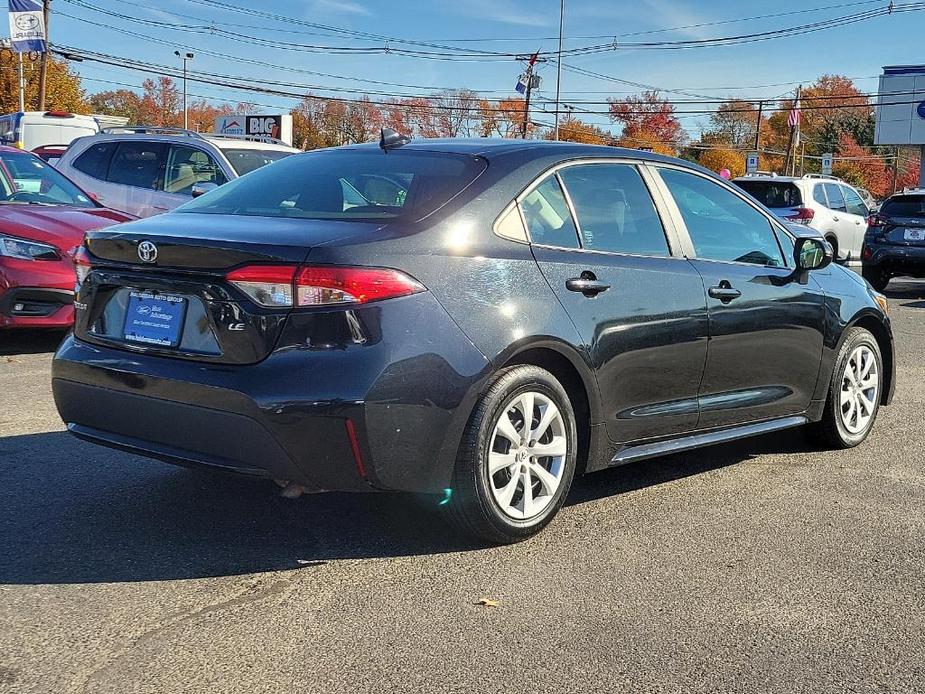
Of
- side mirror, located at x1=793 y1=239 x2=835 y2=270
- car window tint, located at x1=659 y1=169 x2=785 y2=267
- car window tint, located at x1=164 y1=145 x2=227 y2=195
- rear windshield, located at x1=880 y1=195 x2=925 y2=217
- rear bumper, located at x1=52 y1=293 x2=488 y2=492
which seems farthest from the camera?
rear windshield, located at x1=880 y1=195 x2=925 y2=217

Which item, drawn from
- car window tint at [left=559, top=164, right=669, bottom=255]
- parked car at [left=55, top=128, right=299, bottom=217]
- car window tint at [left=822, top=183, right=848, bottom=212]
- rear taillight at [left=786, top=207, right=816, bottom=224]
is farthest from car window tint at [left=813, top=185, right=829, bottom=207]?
car window tint at [left=559, top=164, right=669, bottom=255]

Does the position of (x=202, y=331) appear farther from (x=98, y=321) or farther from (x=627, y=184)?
(x=627, y=184)

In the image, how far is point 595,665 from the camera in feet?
9.80

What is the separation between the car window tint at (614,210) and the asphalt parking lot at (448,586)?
45.5 inches

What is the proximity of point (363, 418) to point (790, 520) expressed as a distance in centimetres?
207

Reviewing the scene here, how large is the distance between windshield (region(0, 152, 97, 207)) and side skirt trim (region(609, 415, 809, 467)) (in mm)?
6448

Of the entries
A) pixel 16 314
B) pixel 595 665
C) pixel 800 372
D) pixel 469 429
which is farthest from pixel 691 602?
pixel 16 314

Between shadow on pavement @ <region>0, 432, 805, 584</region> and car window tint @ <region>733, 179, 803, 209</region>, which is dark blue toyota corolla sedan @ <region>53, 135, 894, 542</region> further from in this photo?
car window tint @ <region>733, 179, 803, 209</region>

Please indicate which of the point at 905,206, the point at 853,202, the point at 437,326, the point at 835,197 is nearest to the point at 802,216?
the point at 835,197

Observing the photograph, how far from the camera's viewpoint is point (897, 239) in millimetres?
14695

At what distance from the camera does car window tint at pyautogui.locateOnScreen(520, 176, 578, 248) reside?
413 centimetres

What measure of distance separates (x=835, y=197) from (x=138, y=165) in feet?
42.0

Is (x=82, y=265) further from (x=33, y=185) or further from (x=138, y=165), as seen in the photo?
(x=138, y=165)

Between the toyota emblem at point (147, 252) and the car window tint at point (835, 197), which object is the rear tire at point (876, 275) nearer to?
the car window tint at point (835, 197)
